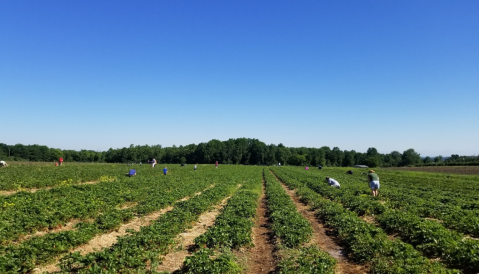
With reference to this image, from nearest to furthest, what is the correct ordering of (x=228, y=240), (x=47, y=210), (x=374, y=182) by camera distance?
(x=228, y=240) → (x=47, y=210) → (x=374, y=182)

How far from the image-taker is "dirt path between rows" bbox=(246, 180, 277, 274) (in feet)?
27.9

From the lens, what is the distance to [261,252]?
991cm

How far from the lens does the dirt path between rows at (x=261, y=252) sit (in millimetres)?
8500

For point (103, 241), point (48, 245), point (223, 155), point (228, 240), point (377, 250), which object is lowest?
point (103, 241)

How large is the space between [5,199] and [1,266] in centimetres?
1153

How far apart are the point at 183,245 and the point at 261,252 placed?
3.11 metres

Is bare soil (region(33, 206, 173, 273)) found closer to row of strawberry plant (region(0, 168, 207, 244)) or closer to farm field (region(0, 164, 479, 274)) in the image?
farm field (region(0, 164, 479, 274))

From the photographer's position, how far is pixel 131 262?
24.3ft

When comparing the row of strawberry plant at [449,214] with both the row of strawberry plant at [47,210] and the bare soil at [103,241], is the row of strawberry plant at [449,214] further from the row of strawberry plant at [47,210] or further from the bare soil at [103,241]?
the row of strawberry plant at [47,210]

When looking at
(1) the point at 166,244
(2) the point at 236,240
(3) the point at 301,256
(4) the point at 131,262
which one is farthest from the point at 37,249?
(3) the point at 301,256

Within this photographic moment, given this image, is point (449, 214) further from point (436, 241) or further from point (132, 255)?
point (132, 255)

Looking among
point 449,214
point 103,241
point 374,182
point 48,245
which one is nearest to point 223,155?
point 374,182

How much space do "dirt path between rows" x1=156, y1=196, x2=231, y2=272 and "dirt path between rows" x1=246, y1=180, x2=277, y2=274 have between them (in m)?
2.33

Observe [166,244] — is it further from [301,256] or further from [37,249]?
[301,256]
